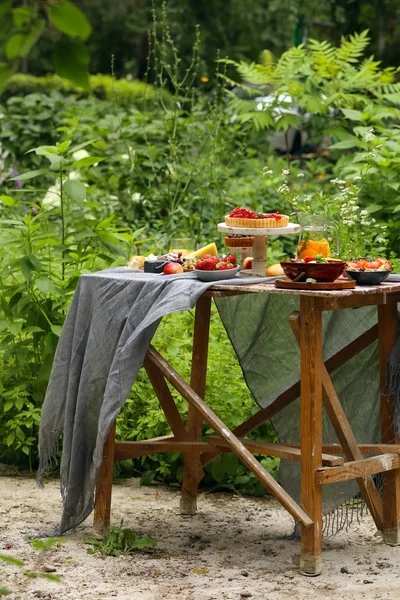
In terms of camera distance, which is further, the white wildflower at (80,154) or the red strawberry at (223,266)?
the white wildflower at (80,154)

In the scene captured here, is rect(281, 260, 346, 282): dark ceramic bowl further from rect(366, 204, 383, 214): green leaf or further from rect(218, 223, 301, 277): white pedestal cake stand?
rect(366, 204, 383, 214): green leaf

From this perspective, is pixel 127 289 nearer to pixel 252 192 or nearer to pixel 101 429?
pixel 101 429

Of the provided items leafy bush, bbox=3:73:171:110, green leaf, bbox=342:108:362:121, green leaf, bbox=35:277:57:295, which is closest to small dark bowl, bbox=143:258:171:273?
green leaf, bbox=35:277:57:295

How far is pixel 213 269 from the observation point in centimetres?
359

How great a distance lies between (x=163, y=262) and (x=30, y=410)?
1370 millimetres

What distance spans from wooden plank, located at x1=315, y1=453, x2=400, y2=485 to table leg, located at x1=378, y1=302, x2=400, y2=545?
0.13 m

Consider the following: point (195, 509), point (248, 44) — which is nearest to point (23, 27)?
point (195, 509)

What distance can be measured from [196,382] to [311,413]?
949 millimetres

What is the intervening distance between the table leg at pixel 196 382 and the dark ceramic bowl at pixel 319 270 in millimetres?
923

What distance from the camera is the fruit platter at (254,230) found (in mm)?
3654

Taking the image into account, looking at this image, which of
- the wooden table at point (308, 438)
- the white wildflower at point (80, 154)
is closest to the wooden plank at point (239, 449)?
the wooden table at point (308, 438)

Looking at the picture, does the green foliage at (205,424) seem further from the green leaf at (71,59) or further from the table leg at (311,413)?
the green leaf at (71,59)

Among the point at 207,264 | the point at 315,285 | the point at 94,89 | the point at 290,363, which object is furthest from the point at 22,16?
the point at 94,89

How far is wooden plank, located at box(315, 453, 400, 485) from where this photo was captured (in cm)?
347
